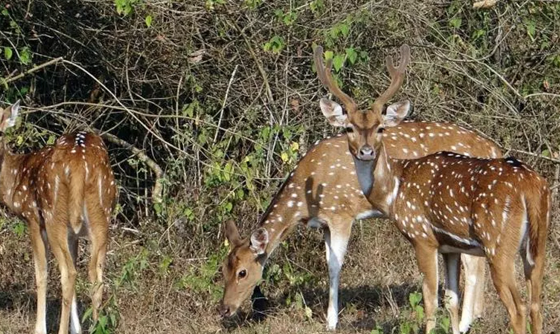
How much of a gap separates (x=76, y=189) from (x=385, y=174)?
235 cm

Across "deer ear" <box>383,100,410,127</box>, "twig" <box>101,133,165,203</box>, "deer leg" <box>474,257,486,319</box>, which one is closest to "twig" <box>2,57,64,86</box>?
"twig" <box>101,133,165,203</box>

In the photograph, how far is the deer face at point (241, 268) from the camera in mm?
9734

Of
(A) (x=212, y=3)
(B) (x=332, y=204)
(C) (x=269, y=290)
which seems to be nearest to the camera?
(B) (x=332, y=204)

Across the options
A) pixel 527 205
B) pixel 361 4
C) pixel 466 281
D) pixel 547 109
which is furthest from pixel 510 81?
pixel 527 205

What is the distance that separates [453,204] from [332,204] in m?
2.09

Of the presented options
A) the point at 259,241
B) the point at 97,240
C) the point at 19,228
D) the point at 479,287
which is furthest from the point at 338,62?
the point at 19,228

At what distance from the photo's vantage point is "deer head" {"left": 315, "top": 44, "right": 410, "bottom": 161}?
357 inches

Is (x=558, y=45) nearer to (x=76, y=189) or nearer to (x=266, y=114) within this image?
(x=266, y=114)

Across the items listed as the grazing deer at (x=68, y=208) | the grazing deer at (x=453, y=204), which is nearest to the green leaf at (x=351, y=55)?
the grazing deer at (x=453, y=204)

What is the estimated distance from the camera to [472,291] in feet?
32.5

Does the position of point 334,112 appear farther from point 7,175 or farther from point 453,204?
point 7,175

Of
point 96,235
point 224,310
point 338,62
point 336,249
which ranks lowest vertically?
point 224,310

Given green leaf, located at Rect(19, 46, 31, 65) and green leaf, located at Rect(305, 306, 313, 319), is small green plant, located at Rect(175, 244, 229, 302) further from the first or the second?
green leaf, located at Rect(19, 46, 31, 65)

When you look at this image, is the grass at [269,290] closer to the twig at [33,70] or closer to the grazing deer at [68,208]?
the grazing deer at [68,208]
